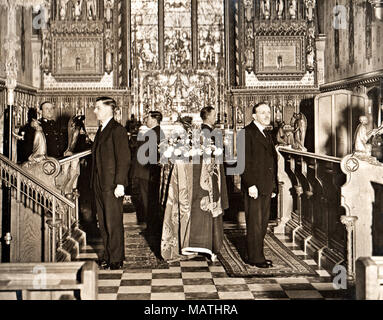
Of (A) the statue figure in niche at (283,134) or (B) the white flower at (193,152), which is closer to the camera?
(B) the white flower at (193,152)

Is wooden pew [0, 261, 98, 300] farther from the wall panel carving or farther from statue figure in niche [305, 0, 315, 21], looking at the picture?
statue figure in niche [305, 0, 315, 21]

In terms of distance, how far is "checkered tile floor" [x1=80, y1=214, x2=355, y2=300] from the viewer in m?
4.54

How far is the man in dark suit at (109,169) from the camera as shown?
525 centimetres

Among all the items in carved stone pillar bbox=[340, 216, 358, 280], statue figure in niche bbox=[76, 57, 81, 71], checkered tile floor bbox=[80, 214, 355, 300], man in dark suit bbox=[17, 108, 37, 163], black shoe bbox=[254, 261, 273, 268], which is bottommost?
checkered tile floor bbox=[80, 214, 355, 300]

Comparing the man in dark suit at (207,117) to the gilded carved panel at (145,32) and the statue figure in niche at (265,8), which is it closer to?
the gilded carved panel at (145,32)

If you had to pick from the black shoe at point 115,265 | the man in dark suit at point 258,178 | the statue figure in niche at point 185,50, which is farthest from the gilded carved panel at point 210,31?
the black shoe at point 115,265

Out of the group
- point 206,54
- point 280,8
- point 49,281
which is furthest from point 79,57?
point 49,281

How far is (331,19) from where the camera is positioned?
10.4 meters

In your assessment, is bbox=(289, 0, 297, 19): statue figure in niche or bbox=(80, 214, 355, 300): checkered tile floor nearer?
bbox=(80, 214, 355, 300): checkered tile floor

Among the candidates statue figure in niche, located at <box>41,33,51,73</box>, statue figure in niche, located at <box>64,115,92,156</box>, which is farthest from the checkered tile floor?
statue figure in niche, located at <box>41,33,51,73</box>

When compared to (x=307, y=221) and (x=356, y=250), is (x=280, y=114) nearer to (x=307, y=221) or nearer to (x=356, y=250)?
(x=307, y=221)

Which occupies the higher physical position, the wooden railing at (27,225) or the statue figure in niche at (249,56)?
the statue figure in niche at (249,56)

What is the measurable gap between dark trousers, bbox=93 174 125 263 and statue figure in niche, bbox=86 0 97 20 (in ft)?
20.2
